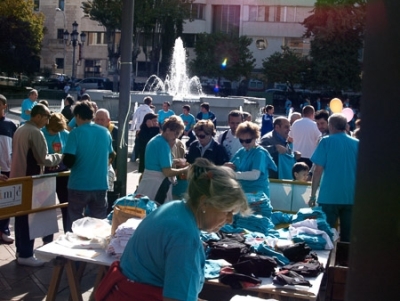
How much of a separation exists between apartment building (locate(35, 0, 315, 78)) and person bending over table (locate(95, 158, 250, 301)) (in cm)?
5922

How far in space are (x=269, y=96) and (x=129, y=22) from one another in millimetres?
46382

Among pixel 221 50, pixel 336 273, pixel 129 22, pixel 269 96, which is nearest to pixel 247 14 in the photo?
pixel 221 50

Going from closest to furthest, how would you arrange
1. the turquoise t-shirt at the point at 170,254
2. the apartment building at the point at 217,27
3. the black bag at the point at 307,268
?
the turquoise t-shirt at the point at 170,254 → the black bag at the point at 307,268 → the apartment building at the point at 217,27

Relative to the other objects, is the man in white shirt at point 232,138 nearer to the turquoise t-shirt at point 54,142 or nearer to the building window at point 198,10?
the turquoise t-shirt at point 54,142

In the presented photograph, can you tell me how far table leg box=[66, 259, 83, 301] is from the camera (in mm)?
5180

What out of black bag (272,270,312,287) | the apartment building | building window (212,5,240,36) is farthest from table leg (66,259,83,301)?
building window (212,5,240,36)

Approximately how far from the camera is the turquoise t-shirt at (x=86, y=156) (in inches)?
268

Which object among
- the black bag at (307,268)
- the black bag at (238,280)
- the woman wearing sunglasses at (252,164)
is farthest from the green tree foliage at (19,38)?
the black bag at (238,280)

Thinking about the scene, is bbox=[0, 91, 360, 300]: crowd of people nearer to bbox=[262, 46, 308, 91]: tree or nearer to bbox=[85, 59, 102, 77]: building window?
bbox=[262, 46, 308, 91]: tree

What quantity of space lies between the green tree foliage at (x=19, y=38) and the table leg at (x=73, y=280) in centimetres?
4834

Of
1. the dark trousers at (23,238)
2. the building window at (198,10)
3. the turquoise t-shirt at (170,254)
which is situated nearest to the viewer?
the turquoise t-shirt at (170,254)

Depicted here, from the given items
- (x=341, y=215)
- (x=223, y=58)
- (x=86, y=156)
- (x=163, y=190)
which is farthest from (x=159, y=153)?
(x=223, y=58)

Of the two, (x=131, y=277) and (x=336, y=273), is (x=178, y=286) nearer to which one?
(x=131, y=277)

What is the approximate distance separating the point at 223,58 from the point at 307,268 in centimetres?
5402
